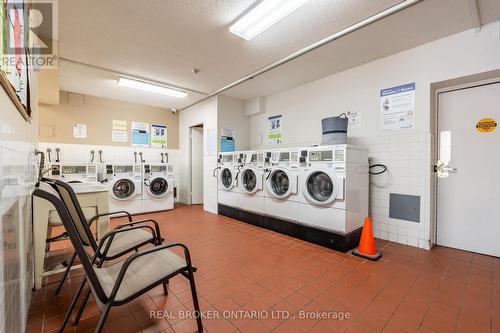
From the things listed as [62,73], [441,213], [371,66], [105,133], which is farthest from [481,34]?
[105,133]

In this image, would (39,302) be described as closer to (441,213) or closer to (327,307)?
(327,307)

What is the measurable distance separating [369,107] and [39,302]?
13.9 ft

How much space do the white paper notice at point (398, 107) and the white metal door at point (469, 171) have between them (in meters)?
0.40

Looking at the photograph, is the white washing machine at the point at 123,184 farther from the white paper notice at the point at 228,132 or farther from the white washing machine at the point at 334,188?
the white washing machine at the point at 334,188

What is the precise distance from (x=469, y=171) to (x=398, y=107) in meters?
1.13

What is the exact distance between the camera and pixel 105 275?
54.3 inches

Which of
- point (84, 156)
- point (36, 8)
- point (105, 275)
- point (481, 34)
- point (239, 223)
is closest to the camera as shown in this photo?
point (105, 275)

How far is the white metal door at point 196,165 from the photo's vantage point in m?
5.76

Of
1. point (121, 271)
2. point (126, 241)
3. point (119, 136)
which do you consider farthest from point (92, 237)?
point (119, 136)

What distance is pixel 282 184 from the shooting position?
11.8 ft

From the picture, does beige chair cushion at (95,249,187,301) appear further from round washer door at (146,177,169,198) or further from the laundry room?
round washer door at (146,177,169,198)

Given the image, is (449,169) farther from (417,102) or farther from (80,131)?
(80,131)

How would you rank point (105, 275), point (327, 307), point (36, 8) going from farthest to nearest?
point (36, 8), point (327, 307), point (105, 275)

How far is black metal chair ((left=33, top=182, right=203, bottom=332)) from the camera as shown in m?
1.05
